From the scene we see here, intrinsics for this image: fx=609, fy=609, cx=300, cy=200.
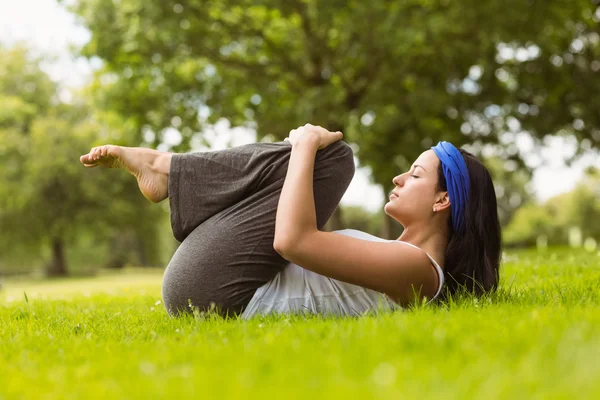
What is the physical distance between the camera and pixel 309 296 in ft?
13.3

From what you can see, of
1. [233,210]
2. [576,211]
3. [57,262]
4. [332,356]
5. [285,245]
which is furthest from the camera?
[576,211]

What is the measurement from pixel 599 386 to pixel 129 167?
10.5ft

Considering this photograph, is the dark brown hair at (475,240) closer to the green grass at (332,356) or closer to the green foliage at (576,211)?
the green grass at (332,356)

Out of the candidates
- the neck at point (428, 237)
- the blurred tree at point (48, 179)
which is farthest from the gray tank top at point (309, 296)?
the blurred tree at point (48, 179)

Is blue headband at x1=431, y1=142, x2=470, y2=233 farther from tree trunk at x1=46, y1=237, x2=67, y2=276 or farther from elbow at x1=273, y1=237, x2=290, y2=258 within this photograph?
tree trunk at x1=46, y1=237, x2=67, y2=276

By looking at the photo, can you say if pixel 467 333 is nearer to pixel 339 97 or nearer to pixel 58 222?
pixel 339 97

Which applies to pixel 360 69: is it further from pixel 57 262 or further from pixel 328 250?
pixel 57 262

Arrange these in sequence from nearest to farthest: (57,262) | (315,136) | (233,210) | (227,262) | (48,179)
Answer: (315,136), (227,262), (233,210), (48,179), (57,262)

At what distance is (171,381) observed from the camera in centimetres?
221

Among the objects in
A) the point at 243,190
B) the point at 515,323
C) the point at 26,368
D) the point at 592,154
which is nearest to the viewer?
the point at 26,368

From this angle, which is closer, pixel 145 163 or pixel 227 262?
pixel 227 262

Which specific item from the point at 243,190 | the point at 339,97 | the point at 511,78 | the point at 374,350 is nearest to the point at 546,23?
the point at 511,78

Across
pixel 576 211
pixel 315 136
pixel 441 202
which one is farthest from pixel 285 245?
pixel 576 211

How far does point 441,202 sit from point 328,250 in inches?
40.0
